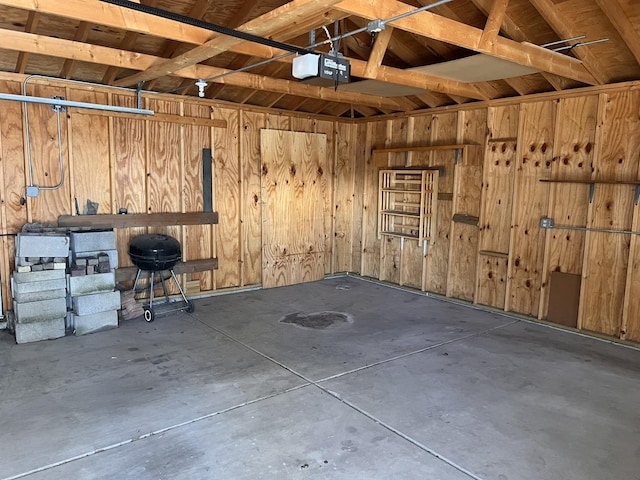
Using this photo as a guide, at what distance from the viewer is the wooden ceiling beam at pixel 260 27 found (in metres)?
2.49

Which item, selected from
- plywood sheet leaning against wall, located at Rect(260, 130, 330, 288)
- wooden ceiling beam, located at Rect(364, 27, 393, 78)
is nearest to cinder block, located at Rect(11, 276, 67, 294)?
plywood sheet leaning against wall, located at Rect(260, 130, 330, 288)

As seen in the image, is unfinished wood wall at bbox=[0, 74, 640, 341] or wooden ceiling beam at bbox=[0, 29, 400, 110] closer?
Result: wooden ceiling beam at bbox=[0, 29, 400, 110]

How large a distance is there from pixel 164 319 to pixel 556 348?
156 inches

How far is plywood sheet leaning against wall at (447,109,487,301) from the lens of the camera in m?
5.54

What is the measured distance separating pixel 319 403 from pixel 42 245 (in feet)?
9.86

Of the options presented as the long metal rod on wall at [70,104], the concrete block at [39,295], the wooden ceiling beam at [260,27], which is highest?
the wooden ceiling beam at [260,27]

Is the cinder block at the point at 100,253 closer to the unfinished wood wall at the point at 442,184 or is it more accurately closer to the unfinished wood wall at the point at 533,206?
the unfinished wood wall at the point at 442,184

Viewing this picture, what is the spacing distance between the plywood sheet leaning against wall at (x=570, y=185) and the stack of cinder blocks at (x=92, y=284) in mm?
4567

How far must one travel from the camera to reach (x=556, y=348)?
13.8 ft

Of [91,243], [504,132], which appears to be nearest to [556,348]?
[504,132]

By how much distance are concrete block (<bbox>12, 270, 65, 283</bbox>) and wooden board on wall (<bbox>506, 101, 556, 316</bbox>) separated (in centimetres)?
476

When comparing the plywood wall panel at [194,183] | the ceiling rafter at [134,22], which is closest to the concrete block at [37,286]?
the plywood wall panel at [194,183]

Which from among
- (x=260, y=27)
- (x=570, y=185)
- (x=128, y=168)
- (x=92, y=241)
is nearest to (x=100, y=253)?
(x=92, y=241)

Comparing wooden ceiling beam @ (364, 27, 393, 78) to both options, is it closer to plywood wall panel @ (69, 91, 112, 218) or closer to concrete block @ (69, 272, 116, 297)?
plywood wall panel @ (69, 91, 112, 218)
